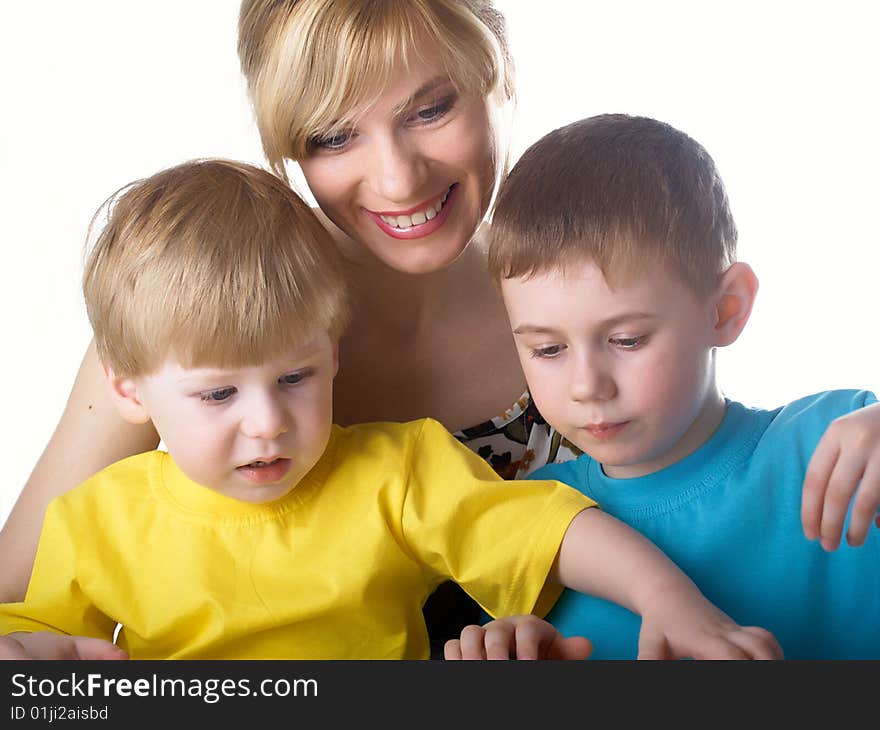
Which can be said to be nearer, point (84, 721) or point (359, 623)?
point (84, 721)

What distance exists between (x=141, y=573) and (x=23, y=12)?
5.02 feet

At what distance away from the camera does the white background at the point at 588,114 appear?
2475 mm

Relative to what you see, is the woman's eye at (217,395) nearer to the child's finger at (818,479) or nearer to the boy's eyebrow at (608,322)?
Answer: the boy's eyebrow at (608,322)

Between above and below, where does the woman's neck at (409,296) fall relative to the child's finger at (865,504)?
above

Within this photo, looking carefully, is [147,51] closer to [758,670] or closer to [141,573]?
[141,573]

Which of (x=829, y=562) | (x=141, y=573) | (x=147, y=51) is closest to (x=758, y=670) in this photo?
(x=829, y=562)

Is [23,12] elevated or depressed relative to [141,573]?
elevated

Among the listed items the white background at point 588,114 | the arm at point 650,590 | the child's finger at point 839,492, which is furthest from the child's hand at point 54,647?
the white background at point 588,114

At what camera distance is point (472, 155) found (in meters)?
1.56

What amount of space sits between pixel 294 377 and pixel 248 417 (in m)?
0.07

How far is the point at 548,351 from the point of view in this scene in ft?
4.41

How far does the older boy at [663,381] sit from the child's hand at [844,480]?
188 mm

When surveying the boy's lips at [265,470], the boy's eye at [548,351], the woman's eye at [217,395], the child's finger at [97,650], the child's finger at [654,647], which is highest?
the boy's eye at [548,351]

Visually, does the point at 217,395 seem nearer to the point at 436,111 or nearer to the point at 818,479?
the point at 436,111
